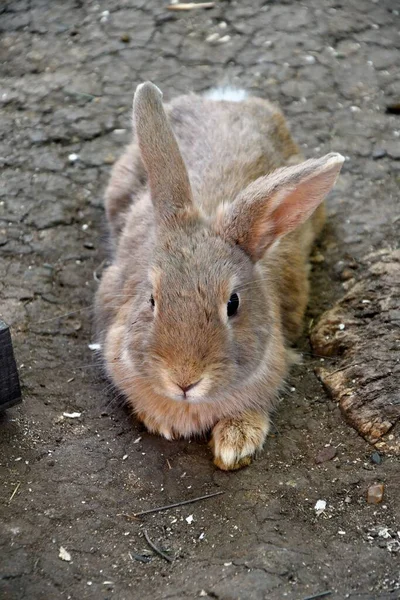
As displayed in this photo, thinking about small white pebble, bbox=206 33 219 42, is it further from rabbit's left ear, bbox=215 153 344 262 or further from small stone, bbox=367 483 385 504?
small stone, bbox=367 483 385 504

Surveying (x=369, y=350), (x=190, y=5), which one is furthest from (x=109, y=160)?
(x=369, y=350)

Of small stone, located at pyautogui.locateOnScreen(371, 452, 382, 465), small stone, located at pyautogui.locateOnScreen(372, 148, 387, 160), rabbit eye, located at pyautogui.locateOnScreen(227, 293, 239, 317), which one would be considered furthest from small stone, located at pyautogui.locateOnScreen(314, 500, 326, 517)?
small stone, located at pyautogui.locateOnScreen(372, 148, 387, 160)

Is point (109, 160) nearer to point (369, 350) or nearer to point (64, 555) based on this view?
point (369, 350)

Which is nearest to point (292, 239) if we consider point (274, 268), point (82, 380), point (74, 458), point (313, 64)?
point (274, 268)

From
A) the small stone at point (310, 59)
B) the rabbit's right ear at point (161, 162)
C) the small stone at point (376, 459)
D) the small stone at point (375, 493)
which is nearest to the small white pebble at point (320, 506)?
the small stone at point (375, 493)

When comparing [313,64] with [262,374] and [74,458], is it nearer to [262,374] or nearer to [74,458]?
[262,374]
